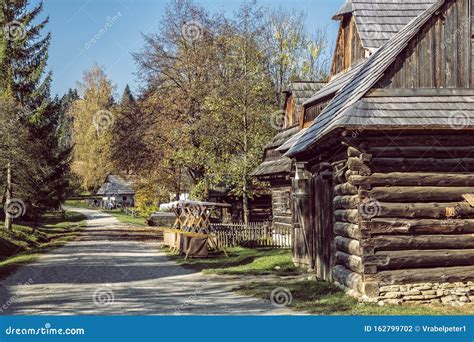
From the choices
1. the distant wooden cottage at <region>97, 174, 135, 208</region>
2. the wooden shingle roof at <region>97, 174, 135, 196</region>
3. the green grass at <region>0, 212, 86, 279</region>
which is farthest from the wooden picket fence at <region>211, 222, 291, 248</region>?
the wooden shingle roof at <region>97, 174, 135, 196</region>

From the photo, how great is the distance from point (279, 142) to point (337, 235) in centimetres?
1376

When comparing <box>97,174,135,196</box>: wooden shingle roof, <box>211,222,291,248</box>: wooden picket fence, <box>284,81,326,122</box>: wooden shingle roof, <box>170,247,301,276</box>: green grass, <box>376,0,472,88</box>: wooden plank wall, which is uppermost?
<box>284,81,326,122</box>: wooden shingle roof

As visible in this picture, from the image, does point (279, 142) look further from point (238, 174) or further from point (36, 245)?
point (36, 245)

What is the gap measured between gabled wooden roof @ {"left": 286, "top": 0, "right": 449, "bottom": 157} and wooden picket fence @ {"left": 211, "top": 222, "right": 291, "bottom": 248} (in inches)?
460

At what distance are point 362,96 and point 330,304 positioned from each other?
4484mm

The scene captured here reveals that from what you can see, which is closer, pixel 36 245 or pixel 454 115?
pixel 454 115

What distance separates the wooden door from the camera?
608 inches

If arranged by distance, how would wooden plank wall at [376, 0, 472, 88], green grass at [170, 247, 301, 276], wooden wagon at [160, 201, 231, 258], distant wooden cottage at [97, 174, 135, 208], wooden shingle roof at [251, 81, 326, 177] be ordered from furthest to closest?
distant wooden cottage at [97, 174, 135, 208] < wooden shingle roof at [251, 81, 326, 177] < wooden wagon at [160, 201, 231, 258] < green grass at [170, 247, 301, 276] < wooden plank wall at [376, 0, 472, 88]

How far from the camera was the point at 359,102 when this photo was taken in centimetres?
1294

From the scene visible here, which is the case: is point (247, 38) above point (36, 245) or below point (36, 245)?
above

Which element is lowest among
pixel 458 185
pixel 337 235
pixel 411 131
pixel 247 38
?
pixel 337 235

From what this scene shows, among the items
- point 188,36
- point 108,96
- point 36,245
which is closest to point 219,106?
point 188,36

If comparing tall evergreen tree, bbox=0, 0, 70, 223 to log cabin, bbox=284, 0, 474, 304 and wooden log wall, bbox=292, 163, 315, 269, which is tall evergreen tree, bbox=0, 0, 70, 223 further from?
log cabin, bbox=284, 0, 474, 304

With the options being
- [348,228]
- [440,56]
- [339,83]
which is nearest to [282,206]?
[339,83]
